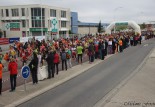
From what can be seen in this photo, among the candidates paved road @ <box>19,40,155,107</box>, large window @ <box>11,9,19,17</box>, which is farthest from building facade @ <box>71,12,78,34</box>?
paved road @ <box>19,40,155,107</box>

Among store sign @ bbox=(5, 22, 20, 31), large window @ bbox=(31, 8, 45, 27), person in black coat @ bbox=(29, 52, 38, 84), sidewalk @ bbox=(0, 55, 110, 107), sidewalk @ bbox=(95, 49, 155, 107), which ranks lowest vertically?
sidewalk @ bbox=(0, 55, 110, 107)

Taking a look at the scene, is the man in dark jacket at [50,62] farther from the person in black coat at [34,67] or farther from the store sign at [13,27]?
the store sign at [13,27]

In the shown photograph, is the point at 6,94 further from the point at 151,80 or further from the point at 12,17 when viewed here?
the point at 12,17

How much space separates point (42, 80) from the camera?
16172 mm

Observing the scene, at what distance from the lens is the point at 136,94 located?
1239 centimetres

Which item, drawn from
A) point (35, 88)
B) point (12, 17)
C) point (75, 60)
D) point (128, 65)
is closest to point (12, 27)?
point (12, 17)

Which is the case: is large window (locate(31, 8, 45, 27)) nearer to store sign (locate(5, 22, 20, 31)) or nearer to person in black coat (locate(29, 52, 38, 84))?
store sign (locate(5, 22, 20, 31))

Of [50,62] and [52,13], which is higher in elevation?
[52,13]

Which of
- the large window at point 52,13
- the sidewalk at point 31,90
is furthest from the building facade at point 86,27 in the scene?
the sidewalk at point 31,90

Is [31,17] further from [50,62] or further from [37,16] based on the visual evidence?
[50,62]

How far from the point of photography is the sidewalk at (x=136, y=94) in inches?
430

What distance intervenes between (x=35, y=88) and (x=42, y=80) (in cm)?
200

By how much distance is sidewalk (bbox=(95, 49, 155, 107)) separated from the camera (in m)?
10.9

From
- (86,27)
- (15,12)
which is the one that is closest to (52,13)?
(15,12)
